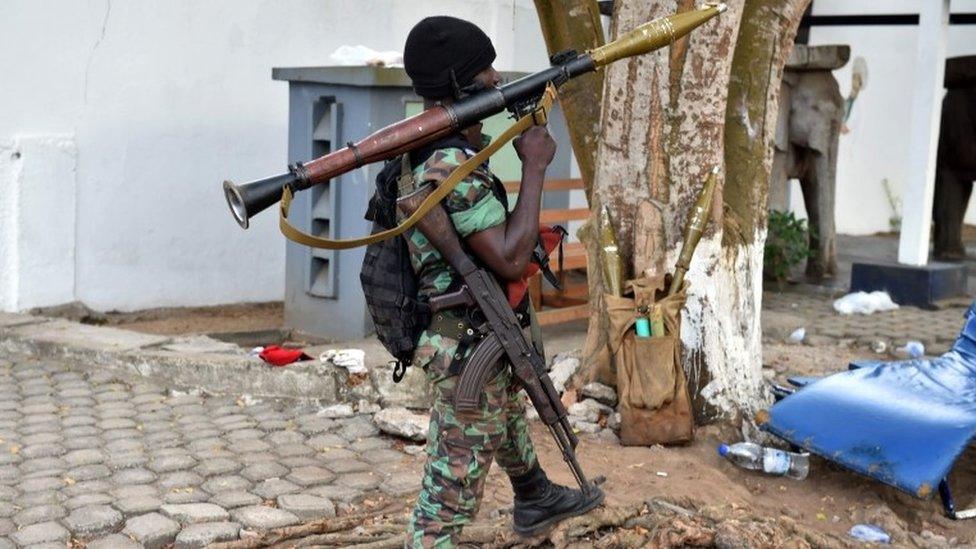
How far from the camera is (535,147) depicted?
12.2ft

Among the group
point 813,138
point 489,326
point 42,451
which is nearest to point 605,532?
point 489,326

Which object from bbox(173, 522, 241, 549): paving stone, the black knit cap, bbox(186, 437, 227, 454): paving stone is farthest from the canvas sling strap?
bbox(186, 437, 227, 454): paving stone

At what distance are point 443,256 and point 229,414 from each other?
264 cm

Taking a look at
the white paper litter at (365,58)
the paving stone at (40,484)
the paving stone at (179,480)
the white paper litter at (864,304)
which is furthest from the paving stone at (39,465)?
the white paper litter at (864,304)

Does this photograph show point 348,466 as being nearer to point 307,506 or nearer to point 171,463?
point 307,506

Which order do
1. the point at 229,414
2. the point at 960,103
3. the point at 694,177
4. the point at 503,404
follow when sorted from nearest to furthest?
the point at 503,404 → the point at 694,177 → the point at 229,414 → the point at 960,103

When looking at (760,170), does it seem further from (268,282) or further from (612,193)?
(268,282)

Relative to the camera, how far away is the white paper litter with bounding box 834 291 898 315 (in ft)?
29.7

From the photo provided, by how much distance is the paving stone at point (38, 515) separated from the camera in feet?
15.2

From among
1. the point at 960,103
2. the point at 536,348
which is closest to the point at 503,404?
the point at 536,348

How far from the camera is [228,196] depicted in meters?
3.59

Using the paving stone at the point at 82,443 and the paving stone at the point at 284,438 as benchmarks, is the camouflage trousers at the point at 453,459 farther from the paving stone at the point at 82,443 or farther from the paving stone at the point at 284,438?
the paving stone at the point at 82,443

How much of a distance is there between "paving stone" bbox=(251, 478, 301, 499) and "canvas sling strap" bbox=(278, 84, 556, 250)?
1532 millimetres

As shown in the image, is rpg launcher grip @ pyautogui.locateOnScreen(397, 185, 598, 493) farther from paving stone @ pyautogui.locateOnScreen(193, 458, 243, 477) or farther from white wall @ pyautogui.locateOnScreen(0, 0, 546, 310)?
white wall @ pyautogui.locateOnScreen(0, 0, 546, 310)
